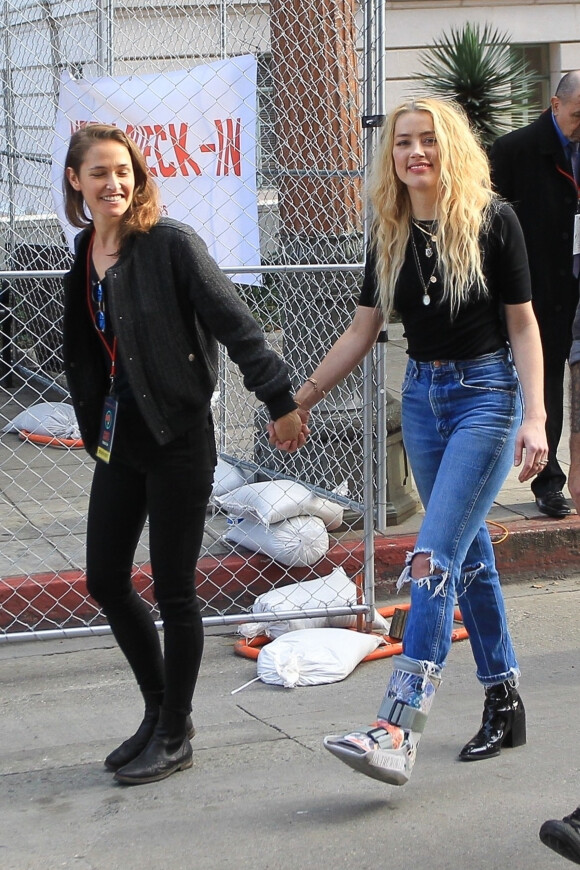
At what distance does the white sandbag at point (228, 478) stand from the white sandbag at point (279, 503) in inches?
15.3

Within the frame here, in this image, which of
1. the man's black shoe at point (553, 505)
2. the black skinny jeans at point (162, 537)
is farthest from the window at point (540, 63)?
the black skinny jeans at point (162, 537)

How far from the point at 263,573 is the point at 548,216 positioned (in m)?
2.14

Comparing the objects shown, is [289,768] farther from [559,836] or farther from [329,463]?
[329,463]

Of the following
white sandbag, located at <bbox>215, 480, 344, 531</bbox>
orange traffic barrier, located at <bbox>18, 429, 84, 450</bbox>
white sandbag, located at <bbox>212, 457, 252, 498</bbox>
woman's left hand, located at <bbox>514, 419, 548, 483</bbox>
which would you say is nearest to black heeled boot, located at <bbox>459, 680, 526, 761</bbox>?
woman's left hand, located at <bbox>514, 419, 548, 483</bbox>

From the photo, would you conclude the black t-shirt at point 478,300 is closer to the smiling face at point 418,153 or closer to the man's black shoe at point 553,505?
the smiling face at point 418,153

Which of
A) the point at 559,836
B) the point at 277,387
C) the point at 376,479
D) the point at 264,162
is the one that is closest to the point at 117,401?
the point at 277,387

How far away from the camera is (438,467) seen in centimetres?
338

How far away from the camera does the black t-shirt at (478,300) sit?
10.7 ft

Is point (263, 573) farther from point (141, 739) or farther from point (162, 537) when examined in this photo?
point (162, 537)

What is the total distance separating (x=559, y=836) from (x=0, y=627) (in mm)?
2707

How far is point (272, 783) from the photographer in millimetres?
3445

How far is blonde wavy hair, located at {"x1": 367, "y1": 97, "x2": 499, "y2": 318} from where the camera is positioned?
3219 mm

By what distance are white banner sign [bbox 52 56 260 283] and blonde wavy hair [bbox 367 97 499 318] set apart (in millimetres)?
1448

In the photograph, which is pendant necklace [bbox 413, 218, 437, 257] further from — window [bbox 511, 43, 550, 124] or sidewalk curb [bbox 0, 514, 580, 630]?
window [bbox 511, 43, 550, 124]
